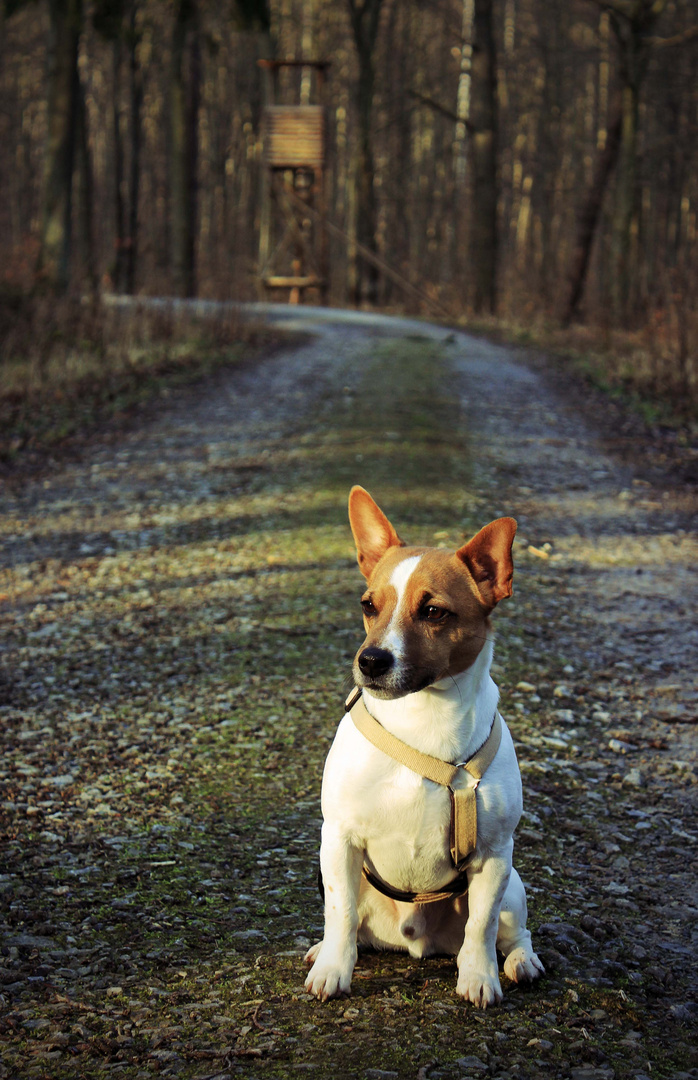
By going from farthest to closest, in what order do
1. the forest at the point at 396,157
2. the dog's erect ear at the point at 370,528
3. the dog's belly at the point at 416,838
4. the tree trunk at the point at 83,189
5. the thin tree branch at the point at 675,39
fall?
the tree trunk at the point at 83,189
the thin tree branch at the point at 675,39
the forest at the point at 396,157
the dog's erect ear at the point at 370,528
the dog's belly at the point at 416,838

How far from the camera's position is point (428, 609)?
2.70 meters

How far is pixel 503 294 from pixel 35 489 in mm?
18109

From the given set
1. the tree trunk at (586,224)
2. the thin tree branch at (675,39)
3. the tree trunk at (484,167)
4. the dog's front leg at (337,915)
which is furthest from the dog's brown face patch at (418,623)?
the tree trunk at (484,167)

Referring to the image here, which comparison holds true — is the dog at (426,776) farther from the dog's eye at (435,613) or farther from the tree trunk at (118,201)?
the tree trunk at (118,201)

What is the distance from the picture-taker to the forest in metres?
16.5

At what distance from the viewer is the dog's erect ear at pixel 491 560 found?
2.80 meters

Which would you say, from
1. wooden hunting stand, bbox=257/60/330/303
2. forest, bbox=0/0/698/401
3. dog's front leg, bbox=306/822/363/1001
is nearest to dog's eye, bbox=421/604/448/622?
dog's front leg, bbox=306/822/363/1001

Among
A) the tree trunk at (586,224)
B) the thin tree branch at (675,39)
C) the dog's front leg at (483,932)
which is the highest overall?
the thin tree branch at (675,39)

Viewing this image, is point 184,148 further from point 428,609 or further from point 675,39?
point 428,609

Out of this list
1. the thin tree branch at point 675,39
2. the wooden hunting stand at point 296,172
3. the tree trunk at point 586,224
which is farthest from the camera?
the wooden hunting stand at point 296,172

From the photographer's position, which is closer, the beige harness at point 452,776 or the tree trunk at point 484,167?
the beige harness at point 452,776

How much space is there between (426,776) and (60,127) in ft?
52.5

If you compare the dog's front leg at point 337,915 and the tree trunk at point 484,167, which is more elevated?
the tree trunk at point 484,167

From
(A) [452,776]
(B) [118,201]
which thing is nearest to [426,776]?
(A) [452,776]
